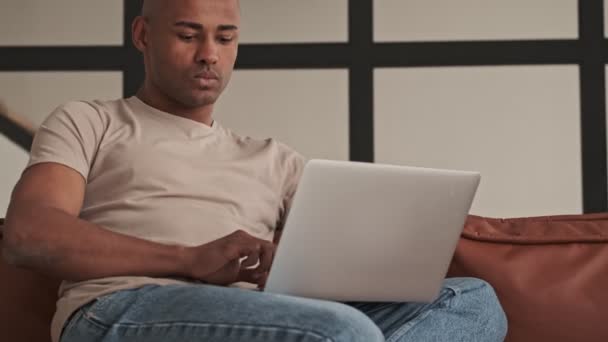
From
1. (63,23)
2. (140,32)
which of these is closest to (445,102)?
(63,23)

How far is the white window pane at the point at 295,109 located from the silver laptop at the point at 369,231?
1.54 meters

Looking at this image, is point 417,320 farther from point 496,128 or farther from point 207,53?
point 496,128

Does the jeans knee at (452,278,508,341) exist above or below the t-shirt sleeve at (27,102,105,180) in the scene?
below

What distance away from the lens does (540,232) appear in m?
1.97

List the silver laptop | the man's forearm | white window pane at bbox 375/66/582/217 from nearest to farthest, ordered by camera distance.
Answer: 1. the silver laptop
2. the man's forearm
3. white window pane at bbox 375/66/582/217

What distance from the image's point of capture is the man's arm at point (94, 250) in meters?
1.52

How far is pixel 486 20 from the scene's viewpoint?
310 cm

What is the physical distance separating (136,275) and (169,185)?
9.6 inches

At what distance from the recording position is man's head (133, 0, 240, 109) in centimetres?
195

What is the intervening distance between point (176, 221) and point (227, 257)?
0.22 metres

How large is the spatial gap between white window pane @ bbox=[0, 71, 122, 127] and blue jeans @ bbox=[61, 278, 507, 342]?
169 centimetres

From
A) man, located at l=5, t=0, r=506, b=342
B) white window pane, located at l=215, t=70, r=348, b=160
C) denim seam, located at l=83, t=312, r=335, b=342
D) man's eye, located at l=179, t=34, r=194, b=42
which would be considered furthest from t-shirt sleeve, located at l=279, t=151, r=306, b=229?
white window pane, located at l=215, t=70, r=348, b=160

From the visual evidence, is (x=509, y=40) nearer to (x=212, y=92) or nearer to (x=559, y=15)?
(x=559, y=15)

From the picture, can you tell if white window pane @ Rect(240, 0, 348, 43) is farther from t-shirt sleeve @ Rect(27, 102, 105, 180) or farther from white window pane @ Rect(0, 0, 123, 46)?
t-shirt sleeve @ Rect(27, 102, 105, 180)
